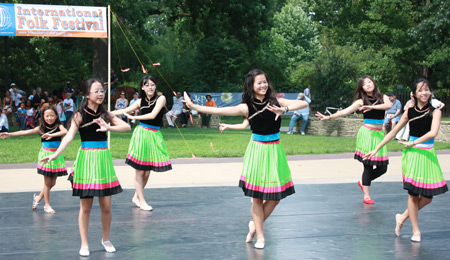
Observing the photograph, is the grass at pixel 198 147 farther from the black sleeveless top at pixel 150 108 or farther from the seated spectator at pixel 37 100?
the black sleeveless top at pixel 150 108

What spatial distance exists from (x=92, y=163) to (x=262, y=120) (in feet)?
6.15

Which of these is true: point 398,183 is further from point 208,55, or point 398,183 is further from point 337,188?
point 208,55

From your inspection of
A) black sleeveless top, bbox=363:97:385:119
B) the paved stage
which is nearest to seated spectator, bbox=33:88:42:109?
the paved stage

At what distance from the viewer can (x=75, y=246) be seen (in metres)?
6.55

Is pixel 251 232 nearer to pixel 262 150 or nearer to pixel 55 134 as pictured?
pixel 262 150

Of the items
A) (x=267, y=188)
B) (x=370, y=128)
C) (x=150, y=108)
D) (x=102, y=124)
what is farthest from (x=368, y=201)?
(x=102, y=124)

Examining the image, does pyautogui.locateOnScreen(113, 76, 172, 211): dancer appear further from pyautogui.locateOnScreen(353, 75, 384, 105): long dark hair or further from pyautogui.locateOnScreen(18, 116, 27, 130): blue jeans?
pyautogui.locateOnScreen(18, 116, 27, 130): blue jeans

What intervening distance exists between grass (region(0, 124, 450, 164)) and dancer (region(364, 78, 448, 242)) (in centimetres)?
885

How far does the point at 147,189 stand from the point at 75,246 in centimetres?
406

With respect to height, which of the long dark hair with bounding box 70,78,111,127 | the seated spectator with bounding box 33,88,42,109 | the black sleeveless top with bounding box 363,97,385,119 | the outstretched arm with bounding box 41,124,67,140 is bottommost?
the seated spectator with bounding box 33,88,42,109

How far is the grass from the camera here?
1547cm

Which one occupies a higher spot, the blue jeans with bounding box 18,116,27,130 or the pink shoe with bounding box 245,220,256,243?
the pink shoe with bounding box 245,220,256,243

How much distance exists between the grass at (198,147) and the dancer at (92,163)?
8.41 metres

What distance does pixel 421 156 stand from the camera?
22.3 feet
